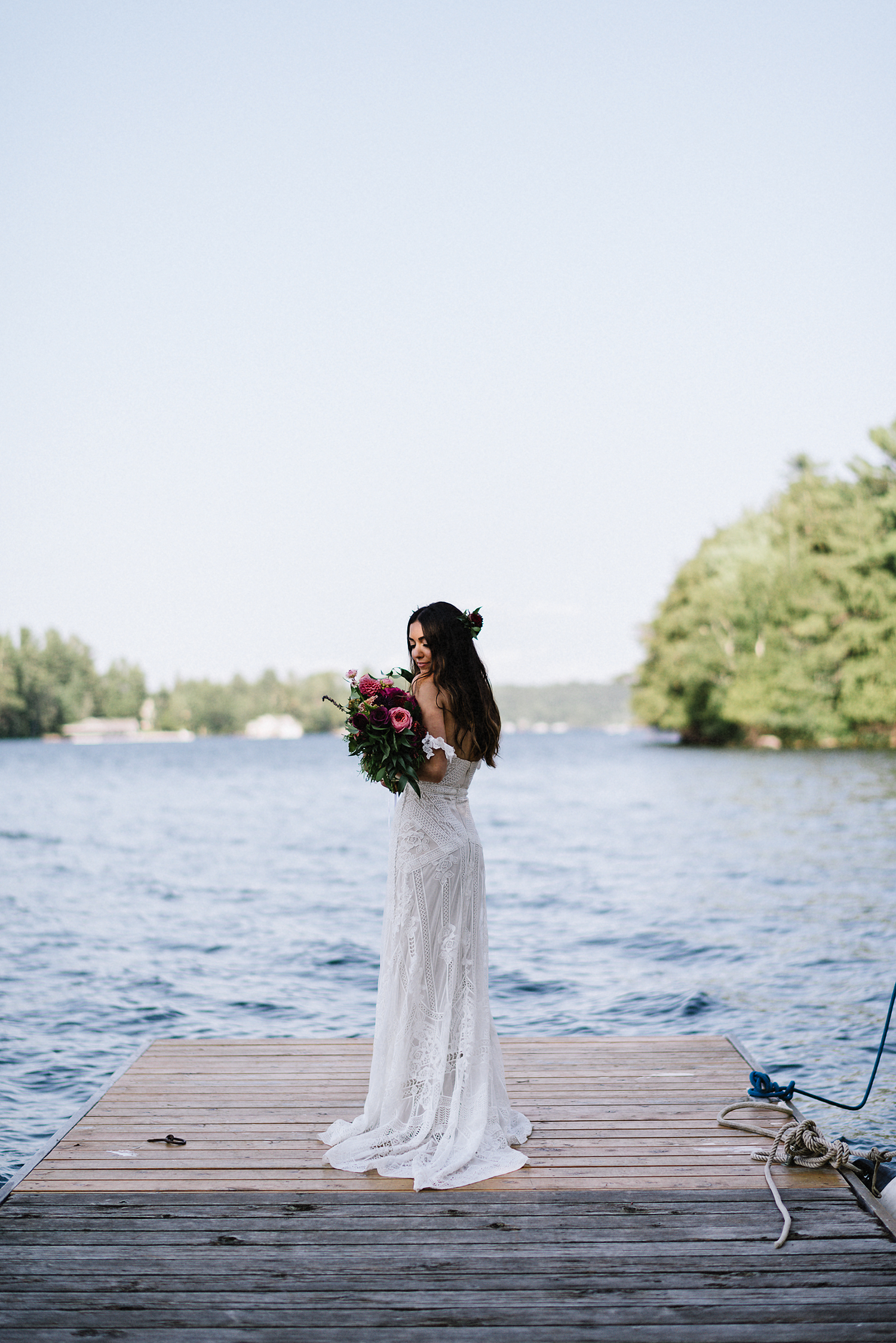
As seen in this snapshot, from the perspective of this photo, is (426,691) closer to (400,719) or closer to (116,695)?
(400,719)

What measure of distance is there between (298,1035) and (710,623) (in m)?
47.3

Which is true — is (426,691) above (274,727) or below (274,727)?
above

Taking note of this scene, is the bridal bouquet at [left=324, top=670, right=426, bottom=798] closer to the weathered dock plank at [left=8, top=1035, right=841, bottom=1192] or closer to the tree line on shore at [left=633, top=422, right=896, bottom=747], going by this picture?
the weathered dock plank at [left=8, top=1035, right=841, bottom=1192]

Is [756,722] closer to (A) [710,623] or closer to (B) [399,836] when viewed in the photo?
(A) [710,623]

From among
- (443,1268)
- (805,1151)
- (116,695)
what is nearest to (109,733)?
(116,695)

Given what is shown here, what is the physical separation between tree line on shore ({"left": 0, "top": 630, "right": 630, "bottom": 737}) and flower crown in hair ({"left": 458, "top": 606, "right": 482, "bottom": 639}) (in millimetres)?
93191

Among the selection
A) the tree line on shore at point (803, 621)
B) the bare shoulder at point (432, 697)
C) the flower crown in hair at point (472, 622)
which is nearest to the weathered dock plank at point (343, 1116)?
the bare shoulder at point (432, 697)

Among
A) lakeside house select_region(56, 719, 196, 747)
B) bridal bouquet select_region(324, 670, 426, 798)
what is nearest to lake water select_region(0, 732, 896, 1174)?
bridal bouquet select_region(324, 670, 426, 798)

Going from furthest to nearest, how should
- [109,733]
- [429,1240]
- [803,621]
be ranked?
1. [109,733]
2. [803,621]
3. [429,1240]

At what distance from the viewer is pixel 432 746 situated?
4387mm

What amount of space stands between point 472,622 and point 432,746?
1.75ft

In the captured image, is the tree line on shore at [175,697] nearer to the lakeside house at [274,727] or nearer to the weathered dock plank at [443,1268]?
the lakeside house at [274,727]

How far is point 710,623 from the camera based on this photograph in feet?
177

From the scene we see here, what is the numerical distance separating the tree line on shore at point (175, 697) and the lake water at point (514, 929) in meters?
70.9
